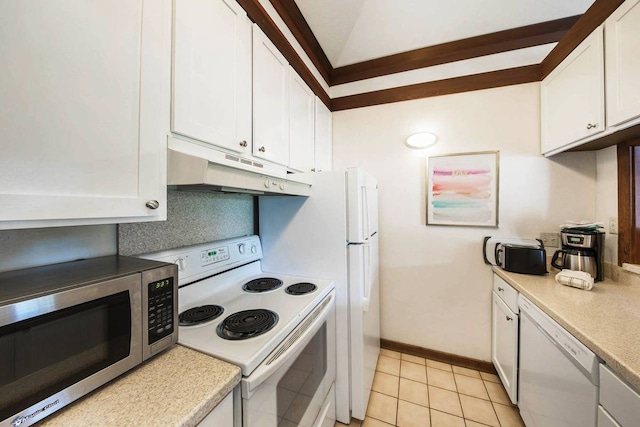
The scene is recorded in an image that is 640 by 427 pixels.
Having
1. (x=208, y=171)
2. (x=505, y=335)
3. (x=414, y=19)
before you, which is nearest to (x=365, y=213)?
(x=208, y=171)

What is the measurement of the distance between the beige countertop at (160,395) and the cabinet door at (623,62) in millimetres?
2099

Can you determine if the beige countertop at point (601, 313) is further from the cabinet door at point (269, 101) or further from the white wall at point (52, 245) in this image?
the white wall at point (52, 245)

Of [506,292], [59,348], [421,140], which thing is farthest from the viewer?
[421,140]

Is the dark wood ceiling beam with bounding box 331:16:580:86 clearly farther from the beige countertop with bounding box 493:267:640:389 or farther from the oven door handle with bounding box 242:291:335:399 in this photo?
the oven door handle with bounding box 242:291:335:399

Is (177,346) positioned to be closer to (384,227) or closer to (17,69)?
(17,69)

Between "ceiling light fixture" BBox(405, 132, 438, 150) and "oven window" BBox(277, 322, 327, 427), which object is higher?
"ceiling light fixture" BBox(405, 132, 438, 150)

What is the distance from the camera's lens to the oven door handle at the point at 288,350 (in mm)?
738

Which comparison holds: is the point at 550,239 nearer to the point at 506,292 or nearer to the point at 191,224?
the point at 506,292

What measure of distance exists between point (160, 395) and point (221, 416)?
0.58 feet

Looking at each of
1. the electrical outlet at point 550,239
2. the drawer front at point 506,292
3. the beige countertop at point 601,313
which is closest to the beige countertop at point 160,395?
the beige countertop at point 601,313

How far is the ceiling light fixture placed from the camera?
214 centimetres

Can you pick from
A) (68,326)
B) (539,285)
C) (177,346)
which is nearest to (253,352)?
(177,346)

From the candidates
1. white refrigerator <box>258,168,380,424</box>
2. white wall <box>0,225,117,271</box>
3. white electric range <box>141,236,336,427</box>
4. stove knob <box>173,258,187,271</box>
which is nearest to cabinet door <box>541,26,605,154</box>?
white refrigerator <box>258,168,380,424</box>

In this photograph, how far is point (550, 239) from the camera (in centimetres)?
186
